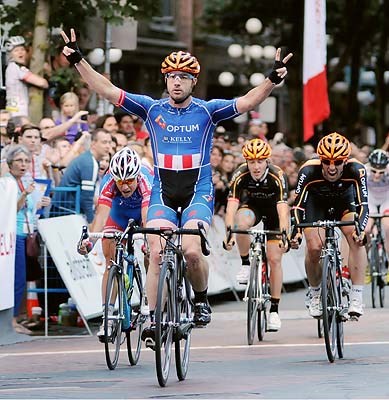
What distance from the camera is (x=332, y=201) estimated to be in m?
15.5

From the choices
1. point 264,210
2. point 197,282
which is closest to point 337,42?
point 264,210

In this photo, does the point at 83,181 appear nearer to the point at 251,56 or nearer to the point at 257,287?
the point at 257,287

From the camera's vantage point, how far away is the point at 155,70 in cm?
4253

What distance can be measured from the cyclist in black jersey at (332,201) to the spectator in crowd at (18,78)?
6.31 m

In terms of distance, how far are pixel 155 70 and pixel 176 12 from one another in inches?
175

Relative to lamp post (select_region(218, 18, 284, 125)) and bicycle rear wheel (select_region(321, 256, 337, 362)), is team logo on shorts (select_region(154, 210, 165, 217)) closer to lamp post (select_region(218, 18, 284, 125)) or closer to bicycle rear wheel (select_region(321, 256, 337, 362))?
bicycle rear wheel (select_region(321, 256, 337, 362))

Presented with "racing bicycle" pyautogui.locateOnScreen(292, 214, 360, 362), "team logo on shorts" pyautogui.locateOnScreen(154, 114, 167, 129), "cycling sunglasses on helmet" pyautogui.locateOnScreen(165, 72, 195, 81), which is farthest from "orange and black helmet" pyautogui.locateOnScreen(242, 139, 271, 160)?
"cycling sunglasses on helmet" pyautogui.locateOnScreen(165, 72, 195, 81)

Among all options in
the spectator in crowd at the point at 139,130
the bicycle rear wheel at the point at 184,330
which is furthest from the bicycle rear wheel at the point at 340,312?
the spectator in crowd at the point at 139,130

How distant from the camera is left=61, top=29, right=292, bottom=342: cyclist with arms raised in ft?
41.5

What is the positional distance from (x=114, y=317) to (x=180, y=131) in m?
1.67

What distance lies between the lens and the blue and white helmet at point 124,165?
13.7 metres

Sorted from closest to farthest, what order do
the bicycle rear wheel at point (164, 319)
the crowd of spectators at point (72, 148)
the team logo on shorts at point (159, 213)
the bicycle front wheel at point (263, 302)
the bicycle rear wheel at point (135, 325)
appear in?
the bicycle rear wheel at point (164, 319), the team logo on shorts at point (159, 213), the bicycle rear wheel at point (135, 325), the bicycle front wheel at point (263, 302), the crowd of spectators at point (72, 148)

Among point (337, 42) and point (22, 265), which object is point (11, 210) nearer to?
point (22, 265)

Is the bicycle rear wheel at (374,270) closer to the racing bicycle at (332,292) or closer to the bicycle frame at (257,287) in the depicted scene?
the bicycle frame at (257,287)
